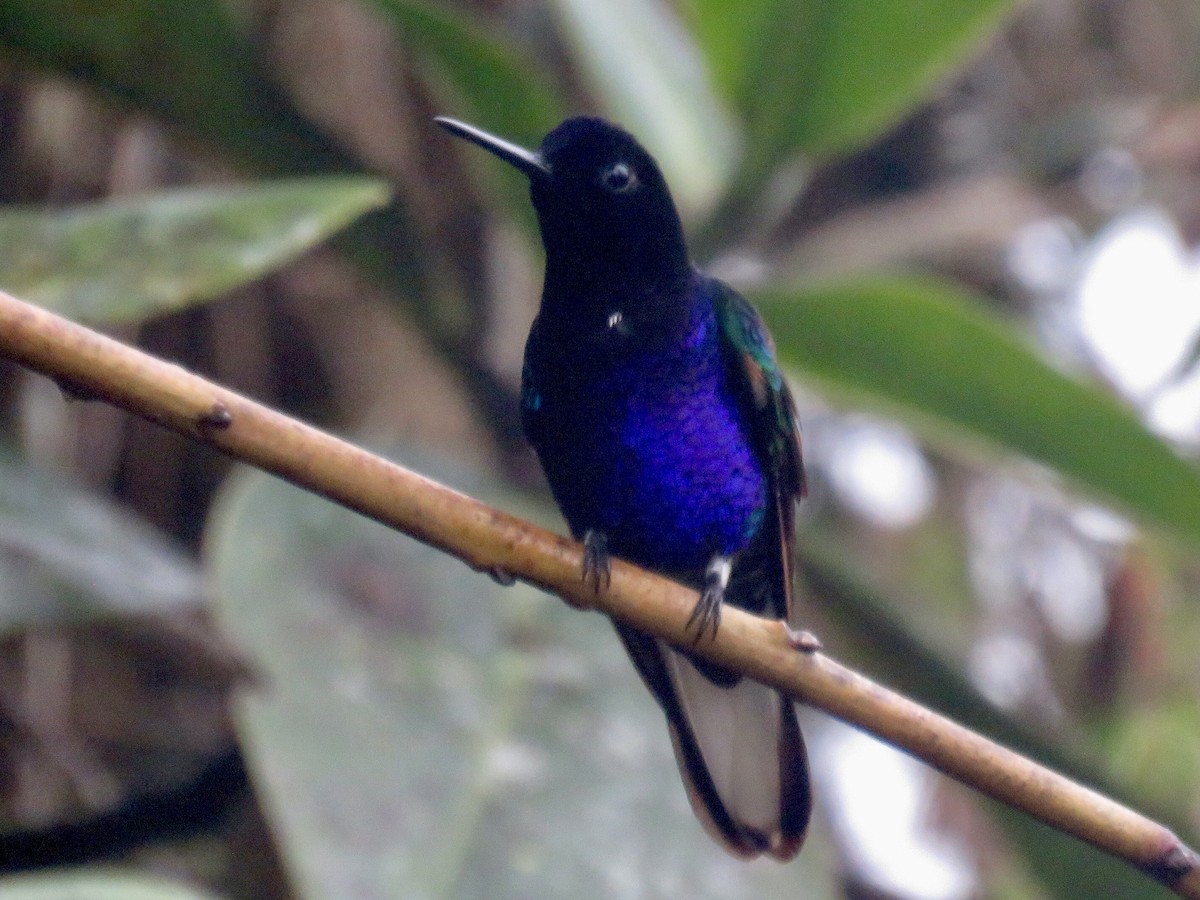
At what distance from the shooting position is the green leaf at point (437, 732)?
5.33 ft

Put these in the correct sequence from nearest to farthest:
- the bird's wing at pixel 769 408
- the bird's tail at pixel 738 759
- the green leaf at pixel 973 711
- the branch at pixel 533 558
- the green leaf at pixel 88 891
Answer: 1. the branch at pixel 533 558
2. the green leaf at pixel 88 891
3. the bird's tail at pixel 738 759
4. the bird's wing at pixel 769 408
5. the green leaf at pixel 973 711

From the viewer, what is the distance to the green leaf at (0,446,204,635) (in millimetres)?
1914

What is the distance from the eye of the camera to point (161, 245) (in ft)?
6.05

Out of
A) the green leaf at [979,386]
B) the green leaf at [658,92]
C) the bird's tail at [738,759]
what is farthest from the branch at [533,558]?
the green leaf at [658,92]

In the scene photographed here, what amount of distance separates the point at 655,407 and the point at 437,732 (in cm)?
51

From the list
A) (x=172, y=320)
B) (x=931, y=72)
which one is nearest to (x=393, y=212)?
(x=172, y=320)

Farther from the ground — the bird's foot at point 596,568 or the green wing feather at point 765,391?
the bird's foot at point 596,568

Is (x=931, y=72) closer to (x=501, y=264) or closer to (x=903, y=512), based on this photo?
(x=501, y=264)

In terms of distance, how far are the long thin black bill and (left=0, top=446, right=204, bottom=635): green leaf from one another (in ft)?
2.46

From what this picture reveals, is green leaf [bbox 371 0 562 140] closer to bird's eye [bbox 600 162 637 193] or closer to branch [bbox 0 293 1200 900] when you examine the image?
bird's eye [bbox 600 162 637 193]

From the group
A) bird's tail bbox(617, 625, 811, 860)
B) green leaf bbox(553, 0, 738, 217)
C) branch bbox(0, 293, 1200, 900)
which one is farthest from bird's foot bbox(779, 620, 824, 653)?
green leaf bbox(553, 0, 738, 217)

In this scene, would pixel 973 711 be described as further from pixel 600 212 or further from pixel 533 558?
pixel 533 558

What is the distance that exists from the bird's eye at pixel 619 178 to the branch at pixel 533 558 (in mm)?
704

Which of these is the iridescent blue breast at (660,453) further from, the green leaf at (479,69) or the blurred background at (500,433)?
the green leaf at (479,69)
